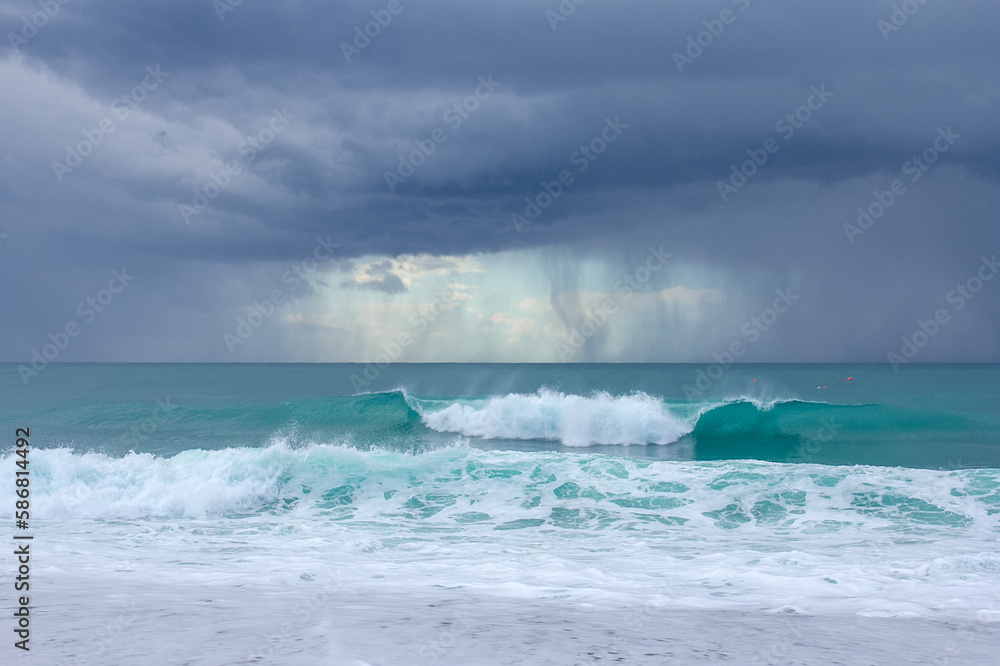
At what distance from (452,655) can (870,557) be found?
7187mm

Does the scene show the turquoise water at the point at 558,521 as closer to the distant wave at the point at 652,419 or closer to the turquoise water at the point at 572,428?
the turquoise water at the point at 572,428

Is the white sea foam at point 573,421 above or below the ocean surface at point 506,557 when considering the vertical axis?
above
